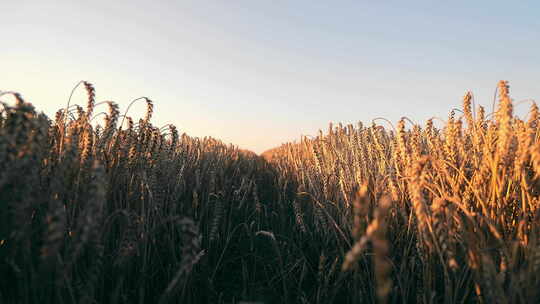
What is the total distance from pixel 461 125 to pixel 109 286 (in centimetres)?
195

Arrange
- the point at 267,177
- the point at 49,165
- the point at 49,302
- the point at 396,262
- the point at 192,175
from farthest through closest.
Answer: the point at 267,177, the point at 192,175, the point at 396,262, the point at 49,165, the point at 49,302

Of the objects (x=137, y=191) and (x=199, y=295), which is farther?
(x=137, y=191)

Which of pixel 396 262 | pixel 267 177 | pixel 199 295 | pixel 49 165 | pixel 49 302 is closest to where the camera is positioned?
pixel 49 302

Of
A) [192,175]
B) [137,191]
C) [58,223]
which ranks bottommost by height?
[58,223]

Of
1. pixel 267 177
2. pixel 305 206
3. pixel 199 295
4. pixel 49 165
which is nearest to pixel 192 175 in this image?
pixel 305 206

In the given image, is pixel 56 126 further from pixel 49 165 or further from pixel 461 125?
pixel 461 125

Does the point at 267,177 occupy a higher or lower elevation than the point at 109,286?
higher

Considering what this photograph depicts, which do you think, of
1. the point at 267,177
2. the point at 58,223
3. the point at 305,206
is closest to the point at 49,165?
the point at 58,223

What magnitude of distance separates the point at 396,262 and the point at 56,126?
2.00 m

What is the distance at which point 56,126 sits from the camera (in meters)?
1.74

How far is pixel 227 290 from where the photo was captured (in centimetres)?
205

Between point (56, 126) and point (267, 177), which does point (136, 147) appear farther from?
point (267, 177)

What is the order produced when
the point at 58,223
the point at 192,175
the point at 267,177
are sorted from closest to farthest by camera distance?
the point at 58,223 → the point at 192,175 → the point at 267,177

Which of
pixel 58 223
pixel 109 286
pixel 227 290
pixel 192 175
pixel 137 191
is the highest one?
pixel 192 175
